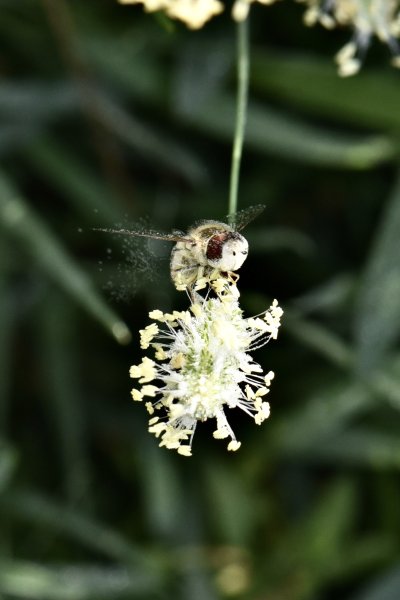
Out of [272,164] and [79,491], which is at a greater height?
[272,164]

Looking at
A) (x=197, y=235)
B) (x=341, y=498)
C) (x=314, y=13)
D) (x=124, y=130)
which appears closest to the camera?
(x=197, y=235)

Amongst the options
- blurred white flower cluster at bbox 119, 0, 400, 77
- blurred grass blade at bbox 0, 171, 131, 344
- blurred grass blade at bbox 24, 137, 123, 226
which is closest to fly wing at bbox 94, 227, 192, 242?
blurred white flower cluster at bbox 119, 0, 400, 77

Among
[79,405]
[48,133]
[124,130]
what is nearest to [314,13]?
[124,130]

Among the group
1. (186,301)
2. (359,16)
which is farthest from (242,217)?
(186,301)

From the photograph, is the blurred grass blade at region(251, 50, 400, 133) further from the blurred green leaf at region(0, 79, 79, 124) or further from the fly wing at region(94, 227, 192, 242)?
the fly wing at region(94, 227, 192, 242)

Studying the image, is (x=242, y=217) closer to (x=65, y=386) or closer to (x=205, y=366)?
(x=205, y=366)

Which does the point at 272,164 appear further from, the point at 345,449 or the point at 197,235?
the point at 197,235

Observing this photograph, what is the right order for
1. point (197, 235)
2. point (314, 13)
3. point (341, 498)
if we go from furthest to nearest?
point (341, 498) < point (314, 13) < point (197, 235)
